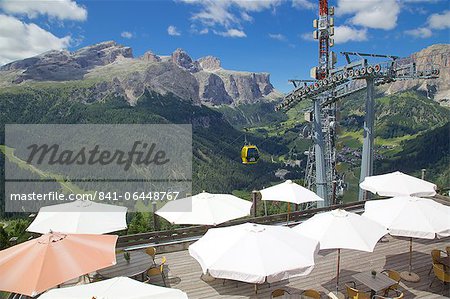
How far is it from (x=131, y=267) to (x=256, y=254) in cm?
417

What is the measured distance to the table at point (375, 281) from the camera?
313 inches

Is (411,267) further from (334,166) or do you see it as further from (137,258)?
(334,166)

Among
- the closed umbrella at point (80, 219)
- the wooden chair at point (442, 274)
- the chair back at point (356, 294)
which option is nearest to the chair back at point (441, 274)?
the wooden chair at point (442, 274)

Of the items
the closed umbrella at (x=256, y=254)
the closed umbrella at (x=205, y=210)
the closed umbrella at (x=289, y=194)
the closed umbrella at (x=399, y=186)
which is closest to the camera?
the closed umbrella at (x=256, y=254)

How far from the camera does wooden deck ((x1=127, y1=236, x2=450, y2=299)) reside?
9.01 metres

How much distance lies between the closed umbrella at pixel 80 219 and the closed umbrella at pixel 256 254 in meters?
3.12

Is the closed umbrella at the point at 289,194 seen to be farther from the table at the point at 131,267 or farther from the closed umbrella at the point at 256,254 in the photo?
the table at the point at 131,267

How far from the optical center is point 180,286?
9.40 m

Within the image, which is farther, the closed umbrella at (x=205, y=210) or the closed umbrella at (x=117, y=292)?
the closed umbrella at (x=205, y=210)

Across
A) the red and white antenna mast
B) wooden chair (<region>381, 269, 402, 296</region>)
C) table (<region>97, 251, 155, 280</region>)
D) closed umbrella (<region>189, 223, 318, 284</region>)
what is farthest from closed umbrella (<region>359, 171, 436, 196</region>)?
the red and white antenna mast

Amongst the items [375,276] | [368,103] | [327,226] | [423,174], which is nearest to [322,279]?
[375,276]

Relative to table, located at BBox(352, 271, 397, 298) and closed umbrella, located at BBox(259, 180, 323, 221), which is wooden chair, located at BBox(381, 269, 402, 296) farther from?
closed umbrella, located at BBox(259, 180, 323, 221)

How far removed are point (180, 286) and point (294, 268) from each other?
4.19 metres

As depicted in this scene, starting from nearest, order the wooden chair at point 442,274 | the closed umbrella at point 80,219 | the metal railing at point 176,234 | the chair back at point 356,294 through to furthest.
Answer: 1. the chair back at point 356,294
2. the wooden chair at point 442,274
3. the closed umbrella at point 80,219
4. the metal railing at point 176,234
